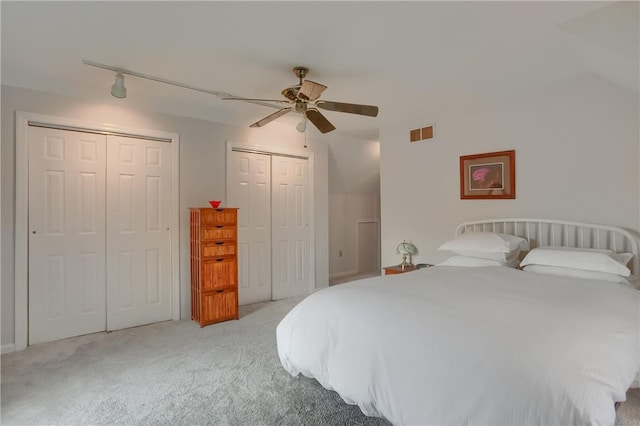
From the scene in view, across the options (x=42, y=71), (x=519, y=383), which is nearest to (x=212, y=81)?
(x=42, y=71)

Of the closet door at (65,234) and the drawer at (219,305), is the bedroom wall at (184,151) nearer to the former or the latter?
the closet door at (65,234)

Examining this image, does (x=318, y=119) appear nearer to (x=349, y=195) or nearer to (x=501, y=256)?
(x=501, y=256)

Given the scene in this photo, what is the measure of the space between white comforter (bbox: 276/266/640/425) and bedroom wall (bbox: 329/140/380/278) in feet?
11.1

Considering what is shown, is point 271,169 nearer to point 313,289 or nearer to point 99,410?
point 313,289

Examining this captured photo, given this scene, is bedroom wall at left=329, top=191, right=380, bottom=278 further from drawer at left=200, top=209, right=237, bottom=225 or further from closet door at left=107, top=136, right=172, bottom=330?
closet door at left=107, top=136, right=172, bottom=330

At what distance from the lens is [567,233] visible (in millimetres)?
2959

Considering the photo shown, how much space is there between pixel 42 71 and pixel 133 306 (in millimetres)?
2271

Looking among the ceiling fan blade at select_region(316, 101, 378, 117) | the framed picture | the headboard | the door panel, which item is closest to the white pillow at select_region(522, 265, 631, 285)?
the headboard

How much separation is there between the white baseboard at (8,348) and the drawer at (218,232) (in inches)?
68.8

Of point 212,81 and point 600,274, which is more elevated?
point 212,81

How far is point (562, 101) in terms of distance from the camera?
117 inches

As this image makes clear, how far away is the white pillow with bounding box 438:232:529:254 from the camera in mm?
2930

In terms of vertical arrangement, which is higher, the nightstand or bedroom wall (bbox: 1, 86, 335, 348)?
bedroom wall (bbox: 1, 86, 335, 348)

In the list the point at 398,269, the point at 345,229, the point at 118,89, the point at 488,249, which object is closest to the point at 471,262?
the point at 488,249
